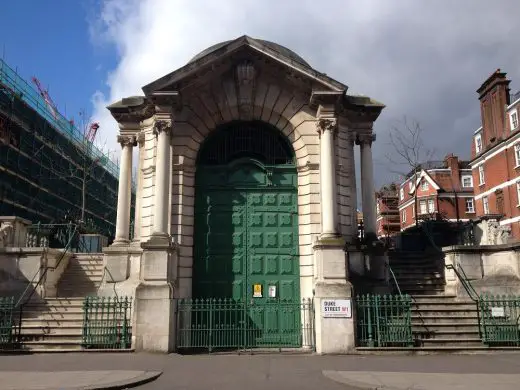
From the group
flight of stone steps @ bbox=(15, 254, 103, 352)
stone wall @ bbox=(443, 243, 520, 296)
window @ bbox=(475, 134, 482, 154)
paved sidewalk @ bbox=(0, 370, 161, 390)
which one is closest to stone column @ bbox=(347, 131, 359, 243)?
stone wall @ bbox=(443, 243, 520, 296)

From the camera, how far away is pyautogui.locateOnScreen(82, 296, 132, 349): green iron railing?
1395 cm

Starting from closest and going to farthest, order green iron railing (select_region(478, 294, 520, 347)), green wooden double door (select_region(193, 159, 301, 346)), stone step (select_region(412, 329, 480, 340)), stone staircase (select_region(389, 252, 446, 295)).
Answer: green iron railing (select_region(478, 294, 520, 347)) < stone step (select_region(412, 329, 480, 340)) < green wooden double door (select_region(193, 159, 301, 346)) < stone staircase (select_region(389, 252, 446, 295))

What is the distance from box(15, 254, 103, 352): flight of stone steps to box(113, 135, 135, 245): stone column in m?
2.47

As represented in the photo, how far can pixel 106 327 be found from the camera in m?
14.0

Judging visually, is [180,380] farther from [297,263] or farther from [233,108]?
[233,108]

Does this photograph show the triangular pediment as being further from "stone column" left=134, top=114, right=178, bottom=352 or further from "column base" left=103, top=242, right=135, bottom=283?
"column base" left=103, top=242, right=135, bottom=283

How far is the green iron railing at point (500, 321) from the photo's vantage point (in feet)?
45.4

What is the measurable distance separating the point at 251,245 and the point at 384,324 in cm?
504

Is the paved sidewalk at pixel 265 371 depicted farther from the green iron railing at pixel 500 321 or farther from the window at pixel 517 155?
the window at pixel 517 155

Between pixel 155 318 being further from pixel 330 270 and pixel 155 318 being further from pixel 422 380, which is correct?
pixel 422 380

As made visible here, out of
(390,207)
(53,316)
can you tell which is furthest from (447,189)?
(53,316)

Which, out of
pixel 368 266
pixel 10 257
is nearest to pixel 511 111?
pixel 368 266

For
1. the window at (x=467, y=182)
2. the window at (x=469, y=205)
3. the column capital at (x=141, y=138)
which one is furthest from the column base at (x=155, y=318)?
the window at (x=467, y=182)

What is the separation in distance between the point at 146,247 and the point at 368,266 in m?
7.42
